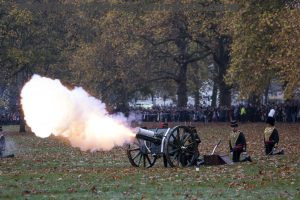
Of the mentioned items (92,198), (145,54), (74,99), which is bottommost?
(92,198)

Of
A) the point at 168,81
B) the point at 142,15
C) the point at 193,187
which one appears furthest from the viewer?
the point at 168,81

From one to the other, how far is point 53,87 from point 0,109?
2333 inches

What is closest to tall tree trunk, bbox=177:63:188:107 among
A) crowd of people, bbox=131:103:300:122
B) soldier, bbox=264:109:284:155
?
crowd of people, bbox=131:103:300:122

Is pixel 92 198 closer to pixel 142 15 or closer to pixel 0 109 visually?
pixel 142 15

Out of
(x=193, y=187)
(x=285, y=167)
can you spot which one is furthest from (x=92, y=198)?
(x=285, y=167)

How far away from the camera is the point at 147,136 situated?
2489 centimetres

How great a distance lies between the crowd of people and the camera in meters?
66.4

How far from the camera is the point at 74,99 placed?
26484mm

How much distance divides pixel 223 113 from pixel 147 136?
45284mm

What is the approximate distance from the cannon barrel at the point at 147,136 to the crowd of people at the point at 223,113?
41778mm

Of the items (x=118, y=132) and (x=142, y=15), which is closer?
(x=118, y=132)

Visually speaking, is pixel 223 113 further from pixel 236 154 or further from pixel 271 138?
pixel 236 154

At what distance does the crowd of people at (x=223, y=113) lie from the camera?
6638cm

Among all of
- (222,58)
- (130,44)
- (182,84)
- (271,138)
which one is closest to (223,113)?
(182,84)
